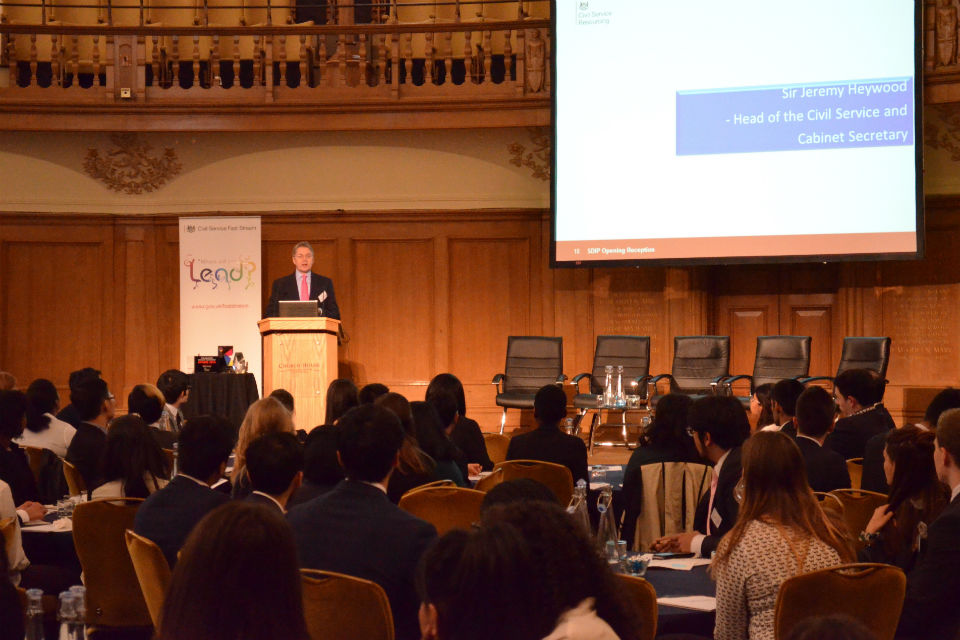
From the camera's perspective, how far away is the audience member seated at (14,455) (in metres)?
4.41

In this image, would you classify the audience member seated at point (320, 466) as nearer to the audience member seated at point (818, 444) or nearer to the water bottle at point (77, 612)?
the water bottle at point (77, 612)

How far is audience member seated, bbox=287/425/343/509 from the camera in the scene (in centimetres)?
369

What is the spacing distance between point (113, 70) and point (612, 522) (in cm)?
897

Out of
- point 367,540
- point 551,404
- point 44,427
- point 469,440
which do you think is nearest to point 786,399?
point 551,404

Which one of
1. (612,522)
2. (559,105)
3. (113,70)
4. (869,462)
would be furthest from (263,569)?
(113,70)

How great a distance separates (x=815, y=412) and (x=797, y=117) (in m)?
5.42

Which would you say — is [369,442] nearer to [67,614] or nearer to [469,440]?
[67,614]

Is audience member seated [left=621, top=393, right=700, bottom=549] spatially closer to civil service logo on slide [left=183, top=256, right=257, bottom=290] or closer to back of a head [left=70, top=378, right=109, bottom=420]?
back of a head [left=70, top=378, right=109, bottom=420]

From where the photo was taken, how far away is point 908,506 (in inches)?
130

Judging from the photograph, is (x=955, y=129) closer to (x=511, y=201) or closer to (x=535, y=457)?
(x=511, y=201)

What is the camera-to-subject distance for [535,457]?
16.9 ft

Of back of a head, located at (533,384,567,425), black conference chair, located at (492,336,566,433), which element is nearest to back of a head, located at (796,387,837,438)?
back of a head, located at (533,384,567,425)

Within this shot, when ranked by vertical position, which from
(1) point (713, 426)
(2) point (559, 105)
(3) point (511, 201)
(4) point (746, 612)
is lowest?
(4) point (746, 612)

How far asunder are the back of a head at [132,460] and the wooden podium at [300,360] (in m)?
4.44
